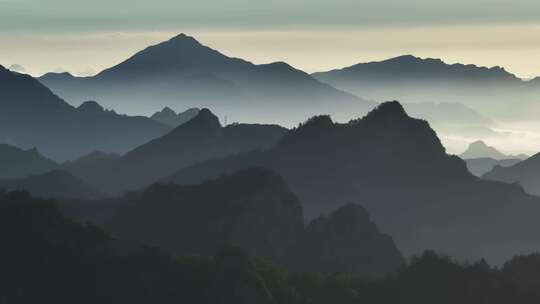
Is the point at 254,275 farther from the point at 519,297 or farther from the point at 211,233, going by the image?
the point at 211,233

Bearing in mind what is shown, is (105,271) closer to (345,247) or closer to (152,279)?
(152,279)

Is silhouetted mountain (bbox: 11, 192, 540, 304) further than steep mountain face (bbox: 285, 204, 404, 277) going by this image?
No

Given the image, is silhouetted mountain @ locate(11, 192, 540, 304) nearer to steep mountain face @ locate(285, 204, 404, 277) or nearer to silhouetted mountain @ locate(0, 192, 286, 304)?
silhouetted mountain @ locate(0, 192, 286, 304)

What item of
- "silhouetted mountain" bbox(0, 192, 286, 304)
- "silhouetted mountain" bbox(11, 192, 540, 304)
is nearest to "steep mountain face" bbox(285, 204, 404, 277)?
"silhouetted mountain" bbox(11, 192, 540, 304)

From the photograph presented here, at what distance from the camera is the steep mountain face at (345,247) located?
18738cm

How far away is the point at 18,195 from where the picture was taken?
443ft

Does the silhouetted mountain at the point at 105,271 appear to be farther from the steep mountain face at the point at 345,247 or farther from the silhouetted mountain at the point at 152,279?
the steep mountain face at the point at 345,247

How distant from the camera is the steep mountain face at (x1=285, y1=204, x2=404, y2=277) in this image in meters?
187

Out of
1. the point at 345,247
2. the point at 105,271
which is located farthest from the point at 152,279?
the point at 345,247

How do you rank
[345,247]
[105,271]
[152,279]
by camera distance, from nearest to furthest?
[152,279] → [105,271] → [345,247]

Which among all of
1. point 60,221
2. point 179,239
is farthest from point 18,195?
point 179,239

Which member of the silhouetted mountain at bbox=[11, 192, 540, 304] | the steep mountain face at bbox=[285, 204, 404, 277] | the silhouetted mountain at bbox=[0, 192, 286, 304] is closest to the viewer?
the silhouetted mountain at bbox=[0, 192, 286, 304]

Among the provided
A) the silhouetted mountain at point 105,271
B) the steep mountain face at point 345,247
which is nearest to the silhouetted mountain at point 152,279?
the silhouetted mountain at point 105,271

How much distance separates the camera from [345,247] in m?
192
